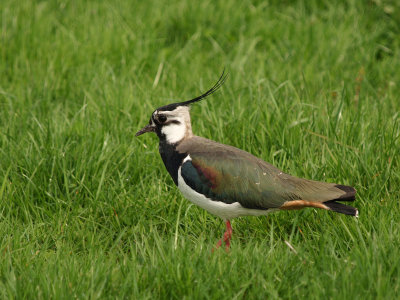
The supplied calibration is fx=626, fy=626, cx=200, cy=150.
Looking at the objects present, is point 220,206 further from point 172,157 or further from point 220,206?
point 172,157

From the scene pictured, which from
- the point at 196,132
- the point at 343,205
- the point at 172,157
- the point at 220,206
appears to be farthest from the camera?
the point at 196,132

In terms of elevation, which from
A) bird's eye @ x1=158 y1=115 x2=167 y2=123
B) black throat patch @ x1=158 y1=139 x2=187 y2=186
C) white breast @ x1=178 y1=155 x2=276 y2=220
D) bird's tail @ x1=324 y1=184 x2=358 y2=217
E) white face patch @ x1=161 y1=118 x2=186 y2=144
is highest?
bird's eye @ x1=158 y1=115 x2=167 y2=123

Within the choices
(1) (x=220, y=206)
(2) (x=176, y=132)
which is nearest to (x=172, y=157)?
(2) (x=176, y=132)

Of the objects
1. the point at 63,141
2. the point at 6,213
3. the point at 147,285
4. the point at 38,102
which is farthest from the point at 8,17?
the point at 147,285

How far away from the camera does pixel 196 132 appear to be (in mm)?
5512

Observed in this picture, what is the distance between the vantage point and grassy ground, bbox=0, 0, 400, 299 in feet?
12.0

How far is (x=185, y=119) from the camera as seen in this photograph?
4602 mm

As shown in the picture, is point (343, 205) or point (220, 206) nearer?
point (343, 205)

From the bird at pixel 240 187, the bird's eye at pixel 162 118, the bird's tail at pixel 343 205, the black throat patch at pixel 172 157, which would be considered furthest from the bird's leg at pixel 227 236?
the bird's eye at pixel 162 118

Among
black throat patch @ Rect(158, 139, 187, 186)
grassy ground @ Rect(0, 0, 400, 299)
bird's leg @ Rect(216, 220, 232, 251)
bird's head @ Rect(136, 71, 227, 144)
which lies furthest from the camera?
bird's head @ Rect(136, 71, 227, 144)

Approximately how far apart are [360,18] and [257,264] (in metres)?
4.74

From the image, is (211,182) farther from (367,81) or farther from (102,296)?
(367,81)

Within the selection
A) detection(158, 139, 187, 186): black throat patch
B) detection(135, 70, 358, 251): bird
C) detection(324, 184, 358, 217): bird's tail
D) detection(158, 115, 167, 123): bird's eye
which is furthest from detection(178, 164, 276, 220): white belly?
detection(158, 115, 167, 123): bird's eye

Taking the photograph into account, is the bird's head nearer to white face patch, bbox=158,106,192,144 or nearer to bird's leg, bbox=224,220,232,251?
white face patch, bbox=158,106,192,144
